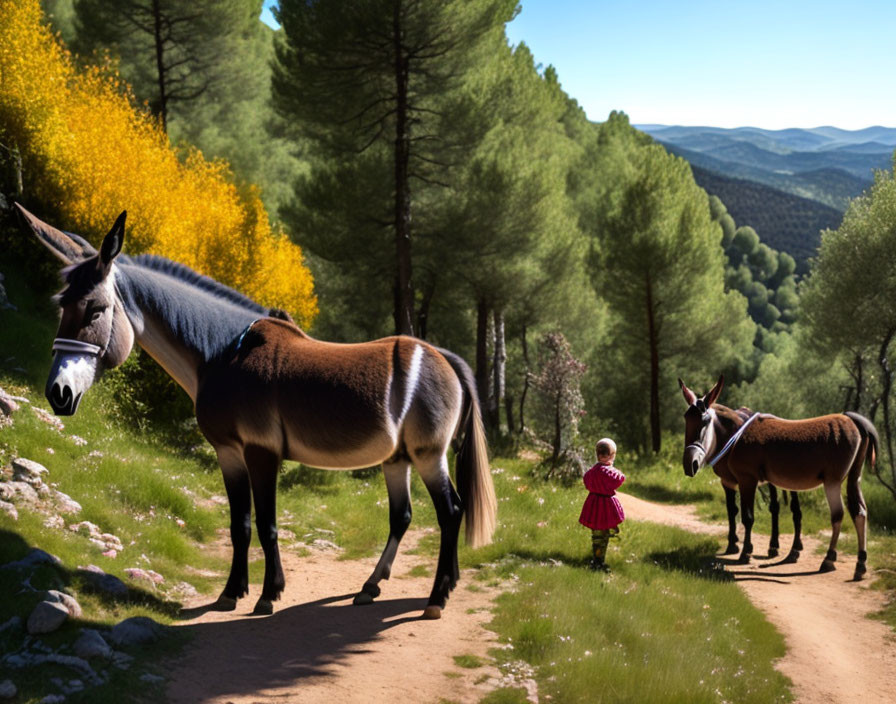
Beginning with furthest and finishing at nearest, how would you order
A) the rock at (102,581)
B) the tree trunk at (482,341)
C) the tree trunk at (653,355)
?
the tree trunk at (653,355)
the tree trunk at (482,341)
the rock at (102,581)

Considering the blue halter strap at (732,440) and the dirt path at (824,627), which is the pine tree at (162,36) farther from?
the dirt path at (824,627)

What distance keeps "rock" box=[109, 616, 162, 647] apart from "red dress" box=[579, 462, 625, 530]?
5.24m

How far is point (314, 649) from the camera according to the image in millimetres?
6375

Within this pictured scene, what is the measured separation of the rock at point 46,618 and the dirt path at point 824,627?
21.4 ft

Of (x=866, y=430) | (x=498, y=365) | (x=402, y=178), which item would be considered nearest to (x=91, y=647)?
(x=866, y=430)

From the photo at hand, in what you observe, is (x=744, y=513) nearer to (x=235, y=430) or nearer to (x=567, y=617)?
(x=567, y=617)

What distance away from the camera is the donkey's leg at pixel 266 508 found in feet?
22.6

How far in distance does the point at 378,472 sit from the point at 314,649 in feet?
26.6

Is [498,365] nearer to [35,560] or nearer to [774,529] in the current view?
[774,529]

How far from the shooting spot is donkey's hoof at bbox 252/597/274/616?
22.8 ft

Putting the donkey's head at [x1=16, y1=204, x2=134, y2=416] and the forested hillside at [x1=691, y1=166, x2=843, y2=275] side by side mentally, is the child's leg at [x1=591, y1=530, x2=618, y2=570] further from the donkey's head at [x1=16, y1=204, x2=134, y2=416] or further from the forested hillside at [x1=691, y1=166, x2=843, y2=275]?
the forested hillside at [x1=691, y1=166, x2=843, y2=275]

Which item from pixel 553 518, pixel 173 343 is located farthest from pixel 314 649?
pixel 553 518

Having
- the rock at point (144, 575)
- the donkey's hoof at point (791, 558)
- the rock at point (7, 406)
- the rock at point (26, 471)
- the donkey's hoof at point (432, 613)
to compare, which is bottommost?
the donkey's hoof at point (791, 558)

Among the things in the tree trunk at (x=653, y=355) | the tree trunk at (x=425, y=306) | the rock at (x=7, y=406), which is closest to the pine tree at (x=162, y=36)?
the tree trunk at (x=425, y=306)
